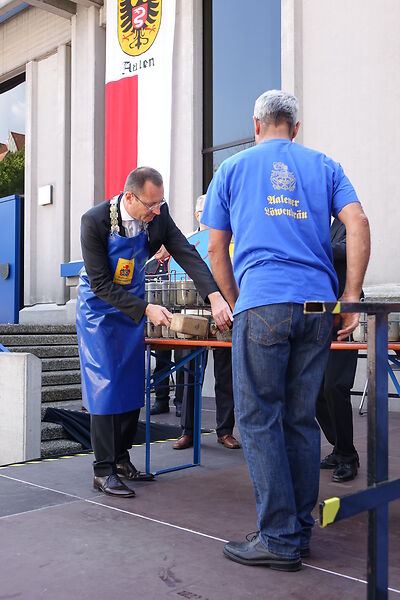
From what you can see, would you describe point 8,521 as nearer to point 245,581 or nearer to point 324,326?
point 245,581

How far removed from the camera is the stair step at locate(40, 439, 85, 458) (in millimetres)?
5729

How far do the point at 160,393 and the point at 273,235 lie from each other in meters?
4.89

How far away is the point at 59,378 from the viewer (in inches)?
283

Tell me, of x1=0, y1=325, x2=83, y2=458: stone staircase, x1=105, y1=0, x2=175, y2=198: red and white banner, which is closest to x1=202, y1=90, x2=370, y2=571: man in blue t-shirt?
x1=0, y1=325, x2=83, y2=458: stone staircase

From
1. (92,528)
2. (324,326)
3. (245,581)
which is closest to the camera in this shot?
(245,581)

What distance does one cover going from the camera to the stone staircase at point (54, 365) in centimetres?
600

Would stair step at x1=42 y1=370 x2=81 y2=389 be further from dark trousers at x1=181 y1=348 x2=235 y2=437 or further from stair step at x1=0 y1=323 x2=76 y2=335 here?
dark trousers at x1=181 y1=348 x2=235 y2=437

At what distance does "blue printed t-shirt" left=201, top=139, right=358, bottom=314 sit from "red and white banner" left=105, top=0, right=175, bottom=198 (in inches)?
256

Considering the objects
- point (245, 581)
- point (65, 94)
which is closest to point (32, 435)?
point (245, 581)

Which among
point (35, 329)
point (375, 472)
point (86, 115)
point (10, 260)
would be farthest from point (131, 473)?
point (10, 260)

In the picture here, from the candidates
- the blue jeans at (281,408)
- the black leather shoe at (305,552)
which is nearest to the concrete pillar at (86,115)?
the blue jeans at (281,408)

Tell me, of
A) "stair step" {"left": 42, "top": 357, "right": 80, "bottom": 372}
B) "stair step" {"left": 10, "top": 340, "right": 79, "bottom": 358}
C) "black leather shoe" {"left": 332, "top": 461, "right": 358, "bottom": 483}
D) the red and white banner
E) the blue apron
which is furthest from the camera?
the red and white banner

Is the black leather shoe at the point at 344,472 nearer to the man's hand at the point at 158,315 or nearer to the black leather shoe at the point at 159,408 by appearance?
the man's hand at the point at 158,315

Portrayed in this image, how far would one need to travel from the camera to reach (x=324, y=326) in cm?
262
